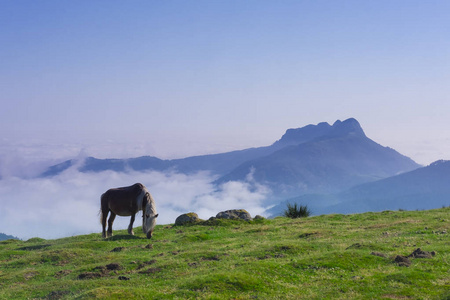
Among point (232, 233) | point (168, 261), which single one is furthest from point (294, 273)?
point (232, 233)

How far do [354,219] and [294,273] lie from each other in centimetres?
2296

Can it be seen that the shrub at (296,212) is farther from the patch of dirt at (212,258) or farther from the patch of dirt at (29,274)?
the patch of dirt at (29,274)

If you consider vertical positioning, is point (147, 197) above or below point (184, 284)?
above

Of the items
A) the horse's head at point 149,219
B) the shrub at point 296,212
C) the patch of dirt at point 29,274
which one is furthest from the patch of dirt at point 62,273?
the shrub at point 296,212

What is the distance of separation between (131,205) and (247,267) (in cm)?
1690

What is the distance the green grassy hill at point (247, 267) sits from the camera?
16.5 metres

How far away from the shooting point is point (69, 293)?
58.9 ft

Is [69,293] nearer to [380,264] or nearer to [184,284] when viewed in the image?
[184,284]

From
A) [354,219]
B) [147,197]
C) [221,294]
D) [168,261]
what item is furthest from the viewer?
[354,219]

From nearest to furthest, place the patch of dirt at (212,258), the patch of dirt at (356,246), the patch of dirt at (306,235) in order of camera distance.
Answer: the patch of dirt at (212,258) < the patch of dirt at (356,246) < the patch of dirt at (306,235)

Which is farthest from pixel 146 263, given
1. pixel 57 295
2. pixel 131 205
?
pixel 131 205

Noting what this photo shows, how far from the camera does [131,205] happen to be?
33.9m

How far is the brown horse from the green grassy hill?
1.50 meters

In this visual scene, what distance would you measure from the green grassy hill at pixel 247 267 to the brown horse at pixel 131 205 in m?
1.50
